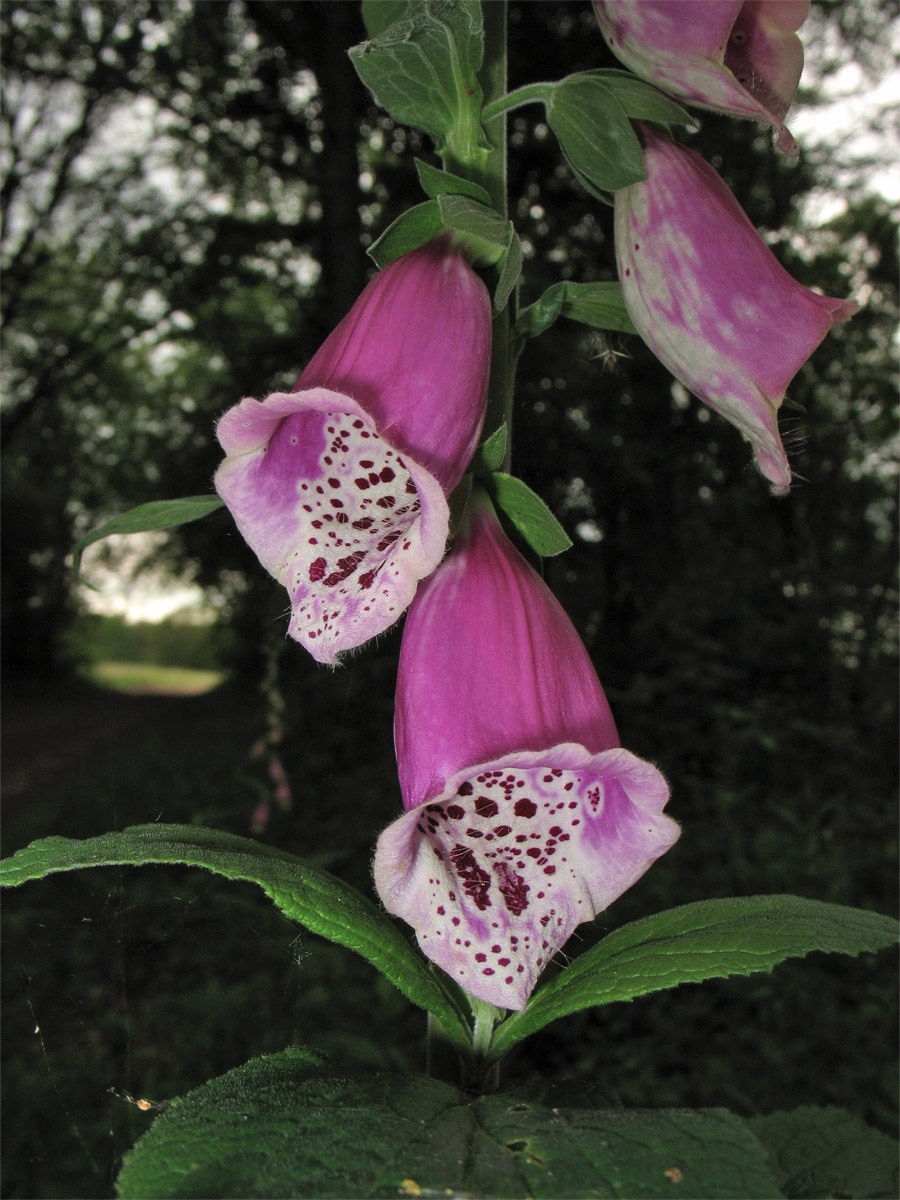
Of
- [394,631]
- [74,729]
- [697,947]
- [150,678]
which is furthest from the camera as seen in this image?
[150,678]

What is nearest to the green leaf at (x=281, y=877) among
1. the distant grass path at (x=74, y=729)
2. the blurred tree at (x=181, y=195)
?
the distant grass path at (x=74, y=729)

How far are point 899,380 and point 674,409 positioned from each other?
3.23 ft

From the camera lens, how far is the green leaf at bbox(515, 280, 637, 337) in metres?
0.47

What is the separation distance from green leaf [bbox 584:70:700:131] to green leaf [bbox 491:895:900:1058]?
1.20ft

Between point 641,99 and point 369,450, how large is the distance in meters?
0.21

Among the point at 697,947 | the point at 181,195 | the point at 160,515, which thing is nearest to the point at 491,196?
the point at 160,515

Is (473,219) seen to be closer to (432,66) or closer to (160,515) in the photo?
(432,66)

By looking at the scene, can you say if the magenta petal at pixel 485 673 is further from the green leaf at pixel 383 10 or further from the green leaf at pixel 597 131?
the green leaf at pixel 383 10

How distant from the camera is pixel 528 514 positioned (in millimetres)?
447

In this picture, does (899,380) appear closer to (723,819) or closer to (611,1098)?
(723,819)

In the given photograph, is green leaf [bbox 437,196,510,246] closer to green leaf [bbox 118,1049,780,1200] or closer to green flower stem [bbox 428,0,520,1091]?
green flower stem [bbox 428,0,520,1091]

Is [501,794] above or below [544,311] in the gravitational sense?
below

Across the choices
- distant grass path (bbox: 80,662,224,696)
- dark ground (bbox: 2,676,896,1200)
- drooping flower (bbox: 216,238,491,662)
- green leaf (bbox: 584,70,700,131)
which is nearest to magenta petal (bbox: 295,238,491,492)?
drooping flower (bbox: 216,238,491,662)

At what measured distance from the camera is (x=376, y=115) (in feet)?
11.5
